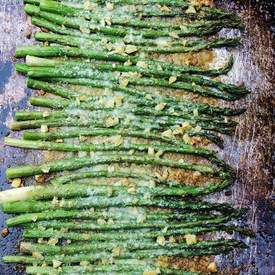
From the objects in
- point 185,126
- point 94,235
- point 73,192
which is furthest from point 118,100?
point 94,235

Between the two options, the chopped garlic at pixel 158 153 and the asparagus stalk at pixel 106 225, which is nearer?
the asparagus stalk at pixel 106 225

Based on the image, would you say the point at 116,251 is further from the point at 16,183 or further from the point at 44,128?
the point at 44,128

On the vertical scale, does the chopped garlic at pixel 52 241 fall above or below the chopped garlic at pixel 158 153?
below

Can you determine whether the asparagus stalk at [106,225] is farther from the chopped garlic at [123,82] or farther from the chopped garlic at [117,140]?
the chopped garlic at [123,82]

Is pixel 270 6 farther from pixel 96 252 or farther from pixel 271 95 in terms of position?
pixel 96 252

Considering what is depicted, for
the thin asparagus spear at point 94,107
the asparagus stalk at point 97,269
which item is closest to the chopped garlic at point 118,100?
the thin asparagus spear at point 94,107

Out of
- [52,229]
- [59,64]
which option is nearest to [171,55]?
[59,64]

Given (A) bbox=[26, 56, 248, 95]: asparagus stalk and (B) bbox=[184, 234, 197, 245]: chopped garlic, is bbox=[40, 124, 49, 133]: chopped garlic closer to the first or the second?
(A) bbox=[26, 56, 248, 95]: asparagus stalk

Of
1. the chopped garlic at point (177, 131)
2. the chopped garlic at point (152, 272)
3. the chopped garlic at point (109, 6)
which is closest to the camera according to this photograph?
the chopped garlic at point (152, 272)
